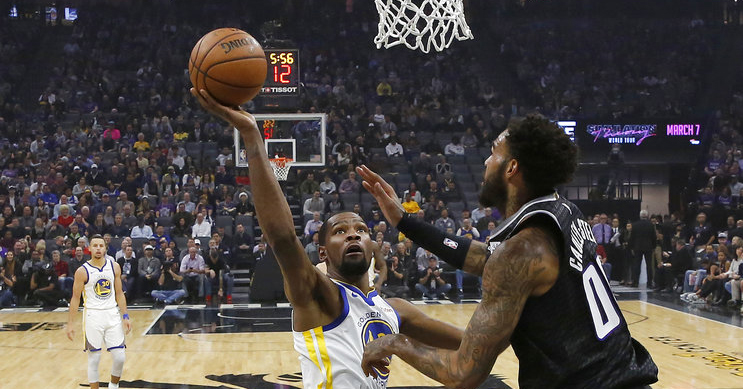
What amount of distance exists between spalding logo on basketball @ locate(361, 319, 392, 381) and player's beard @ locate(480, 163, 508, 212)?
98cm

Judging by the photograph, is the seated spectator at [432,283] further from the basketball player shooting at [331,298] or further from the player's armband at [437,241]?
the player's armband at [437,241]

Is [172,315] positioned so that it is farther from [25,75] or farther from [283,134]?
[25,75]

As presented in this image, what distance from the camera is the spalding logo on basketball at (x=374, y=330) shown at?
3123 millimetres

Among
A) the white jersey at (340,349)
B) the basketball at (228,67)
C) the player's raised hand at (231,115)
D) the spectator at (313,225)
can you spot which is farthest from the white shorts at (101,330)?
the spectator at (313,225)

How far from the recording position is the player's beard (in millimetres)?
2297

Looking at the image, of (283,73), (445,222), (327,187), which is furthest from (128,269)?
(445,222)

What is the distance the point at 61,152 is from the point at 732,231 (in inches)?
566

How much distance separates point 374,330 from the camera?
10.4 feet

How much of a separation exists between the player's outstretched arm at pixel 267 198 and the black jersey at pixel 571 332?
2.96 feet

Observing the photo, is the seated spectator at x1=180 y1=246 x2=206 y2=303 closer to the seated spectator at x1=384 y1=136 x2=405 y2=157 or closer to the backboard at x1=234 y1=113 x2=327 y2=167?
the backboard at x1=234 y1=113 x2=327 y2=167

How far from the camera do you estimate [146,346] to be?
10258 millimetres

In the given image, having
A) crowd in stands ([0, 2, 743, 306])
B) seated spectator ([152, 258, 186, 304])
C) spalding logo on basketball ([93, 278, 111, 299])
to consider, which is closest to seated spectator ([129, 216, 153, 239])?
crowd in stands ([0, 2, 743, 306])

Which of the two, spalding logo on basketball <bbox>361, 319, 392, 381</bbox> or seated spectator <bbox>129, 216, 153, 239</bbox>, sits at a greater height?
spalding logo on basketball <bbox>361, 319, 392, 381</bbox>

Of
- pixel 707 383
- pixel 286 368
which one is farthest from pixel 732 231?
pixel 286 368
